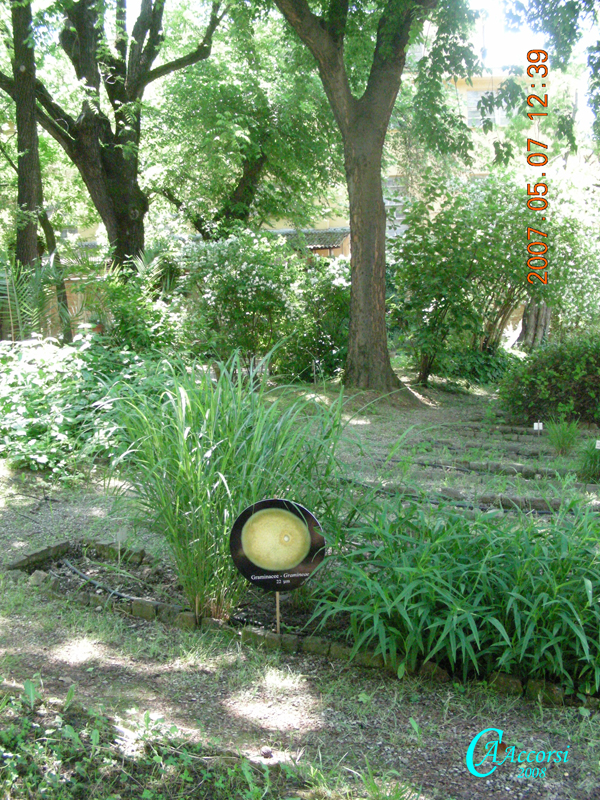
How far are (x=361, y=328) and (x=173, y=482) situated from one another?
7.67 meters

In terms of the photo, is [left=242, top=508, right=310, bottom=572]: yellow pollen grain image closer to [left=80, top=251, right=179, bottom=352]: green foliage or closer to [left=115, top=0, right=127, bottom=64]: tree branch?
[left=80, top=251, right=179, bottom=352]: green foliage

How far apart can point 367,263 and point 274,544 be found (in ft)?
26.6

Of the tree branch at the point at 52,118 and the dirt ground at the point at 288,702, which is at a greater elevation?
the tree branch at the point at 52,118

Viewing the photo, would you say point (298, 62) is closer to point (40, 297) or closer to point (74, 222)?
point (40, 297)

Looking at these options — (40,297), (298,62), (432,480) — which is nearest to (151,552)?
(432,480)

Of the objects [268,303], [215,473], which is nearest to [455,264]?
[268,303]

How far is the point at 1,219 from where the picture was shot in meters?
19.4

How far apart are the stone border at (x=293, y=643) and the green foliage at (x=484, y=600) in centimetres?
6

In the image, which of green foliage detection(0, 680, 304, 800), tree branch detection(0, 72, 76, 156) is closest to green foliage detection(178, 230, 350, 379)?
tree branch detection(0, 72, 76, 156)

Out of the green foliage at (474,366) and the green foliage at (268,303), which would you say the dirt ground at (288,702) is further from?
the green foliage at (474,366)

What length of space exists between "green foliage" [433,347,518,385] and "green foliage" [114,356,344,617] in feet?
30.0

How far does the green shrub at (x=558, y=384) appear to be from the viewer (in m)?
8.83

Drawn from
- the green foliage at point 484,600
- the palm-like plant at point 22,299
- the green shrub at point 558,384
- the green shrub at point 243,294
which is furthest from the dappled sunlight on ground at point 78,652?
the green shrub at point 243,294

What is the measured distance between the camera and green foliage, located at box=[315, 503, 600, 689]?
288 centimetres
